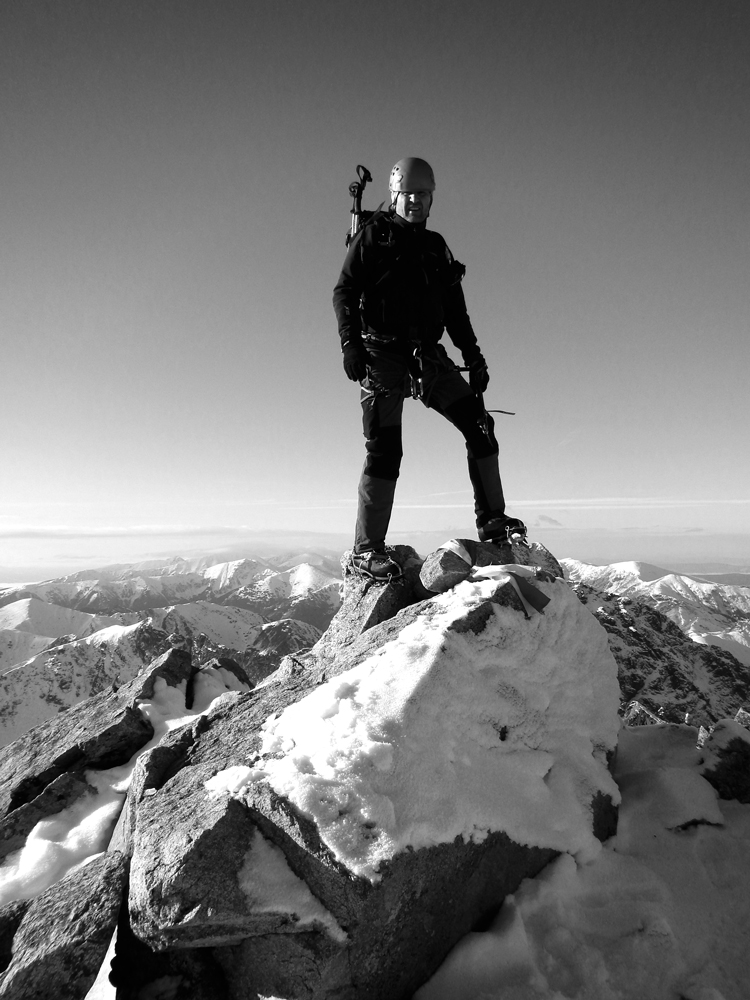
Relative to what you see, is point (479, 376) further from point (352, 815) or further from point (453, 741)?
point (352, 815)

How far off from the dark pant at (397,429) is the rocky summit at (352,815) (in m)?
1.00

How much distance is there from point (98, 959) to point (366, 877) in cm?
227

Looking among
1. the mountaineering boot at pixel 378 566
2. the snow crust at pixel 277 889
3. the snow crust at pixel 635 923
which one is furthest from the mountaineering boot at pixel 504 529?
the snow crust at pixel 277 889

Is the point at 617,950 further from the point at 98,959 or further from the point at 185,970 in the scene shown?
the point at 98,959

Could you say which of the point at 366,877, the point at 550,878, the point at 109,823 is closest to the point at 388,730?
the point at 366,877

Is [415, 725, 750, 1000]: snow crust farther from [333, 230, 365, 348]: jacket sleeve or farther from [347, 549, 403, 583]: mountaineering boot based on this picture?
[333, 230, 365, 348]: jacket sleeve

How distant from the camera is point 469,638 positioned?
5172 millimetres

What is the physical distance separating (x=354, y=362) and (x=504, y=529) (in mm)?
3350

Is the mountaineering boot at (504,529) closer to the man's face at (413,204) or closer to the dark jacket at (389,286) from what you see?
the dark jacket at (389,286)

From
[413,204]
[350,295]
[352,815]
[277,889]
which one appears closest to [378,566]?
[352,815]

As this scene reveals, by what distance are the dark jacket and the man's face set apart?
101 millimetres

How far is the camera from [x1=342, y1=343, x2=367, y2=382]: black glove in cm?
645

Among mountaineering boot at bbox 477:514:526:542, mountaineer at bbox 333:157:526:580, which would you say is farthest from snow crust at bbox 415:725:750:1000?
mountaineer at bbox 333:157:526:580

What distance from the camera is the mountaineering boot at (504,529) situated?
7.22m
